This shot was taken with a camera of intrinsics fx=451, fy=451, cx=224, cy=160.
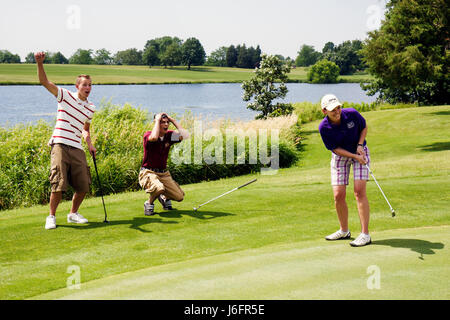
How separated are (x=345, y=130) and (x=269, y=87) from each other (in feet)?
65.2

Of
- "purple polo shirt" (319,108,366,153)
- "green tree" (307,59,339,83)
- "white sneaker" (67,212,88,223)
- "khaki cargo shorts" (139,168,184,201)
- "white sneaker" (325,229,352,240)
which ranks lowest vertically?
"white sneaker" (67,212,88,223)

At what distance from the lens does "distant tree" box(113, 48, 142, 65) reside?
324 ft

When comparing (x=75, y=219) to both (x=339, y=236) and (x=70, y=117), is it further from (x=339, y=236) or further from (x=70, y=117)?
(x=339, y=236)

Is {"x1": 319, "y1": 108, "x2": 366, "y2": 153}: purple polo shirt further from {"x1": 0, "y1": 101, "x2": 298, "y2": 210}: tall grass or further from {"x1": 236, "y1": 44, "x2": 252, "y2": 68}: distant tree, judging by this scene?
{"x1": 236, "y1": 44, "x2": 252, "y2": 68}: distant tree

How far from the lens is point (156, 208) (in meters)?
8.27

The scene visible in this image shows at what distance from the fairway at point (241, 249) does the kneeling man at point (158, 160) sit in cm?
41

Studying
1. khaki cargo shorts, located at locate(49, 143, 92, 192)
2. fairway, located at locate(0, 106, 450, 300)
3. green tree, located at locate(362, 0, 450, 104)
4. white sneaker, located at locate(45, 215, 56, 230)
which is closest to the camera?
fairway, located at locate(0, 106, 450, 300)

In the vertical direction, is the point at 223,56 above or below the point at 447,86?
above

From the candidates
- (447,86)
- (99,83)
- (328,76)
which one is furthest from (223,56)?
(447,86)

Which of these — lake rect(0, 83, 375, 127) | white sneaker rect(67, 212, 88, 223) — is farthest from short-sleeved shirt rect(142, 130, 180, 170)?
lake rect(0, 83, 375, 127)

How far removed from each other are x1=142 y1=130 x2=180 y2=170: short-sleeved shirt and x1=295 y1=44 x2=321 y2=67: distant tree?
99.3m

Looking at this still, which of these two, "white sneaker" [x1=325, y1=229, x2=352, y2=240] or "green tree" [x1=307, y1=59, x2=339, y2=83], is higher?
"green tree" [x1=307, y1=59, x2=339, y2=83]

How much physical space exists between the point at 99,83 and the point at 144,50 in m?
44.7
